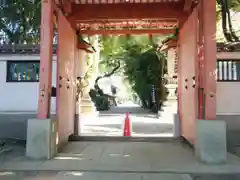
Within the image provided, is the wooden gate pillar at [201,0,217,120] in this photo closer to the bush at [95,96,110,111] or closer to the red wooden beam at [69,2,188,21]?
the red wooden beam at [69,2,188,21]

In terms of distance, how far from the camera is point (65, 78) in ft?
23.0

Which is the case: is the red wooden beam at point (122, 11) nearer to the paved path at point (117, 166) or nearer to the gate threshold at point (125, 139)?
the gate threshold at point (125, 139)

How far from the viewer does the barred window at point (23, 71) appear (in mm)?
8492

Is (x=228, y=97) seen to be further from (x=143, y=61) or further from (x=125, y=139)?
(x=143, y=61)

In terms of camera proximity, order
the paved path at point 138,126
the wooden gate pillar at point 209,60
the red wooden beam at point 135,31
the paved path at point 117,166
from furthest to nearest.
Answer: the paved path at point 138,126, the red wooden beam at point 135,31, the wooden gate pillar at point 209,60, the paved path at point 117,166

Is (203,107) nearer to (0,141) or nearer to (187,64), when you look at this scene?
(187,64)

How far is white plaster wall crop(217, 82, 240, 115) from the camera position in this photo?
26.7 ft

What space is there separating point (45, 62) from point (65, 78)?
118 centimetres

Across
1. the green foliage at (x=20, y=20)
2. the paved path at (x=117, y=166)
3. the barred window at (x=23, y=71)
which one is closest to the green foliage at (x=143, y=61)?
the green foliage at (x=20, y=20)

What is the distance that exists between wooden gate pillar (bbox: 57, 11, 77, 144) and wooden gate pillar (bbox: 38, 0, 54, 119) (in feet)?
1.29

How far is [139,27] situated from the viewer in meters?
9.23

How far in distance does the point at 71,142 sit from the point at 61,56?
91.6 inches

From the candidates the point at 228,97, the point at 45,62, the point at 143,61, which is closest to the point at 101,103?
the point at 143,61

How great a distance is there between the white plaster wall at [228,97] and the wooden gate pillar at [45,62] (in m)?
4.55
